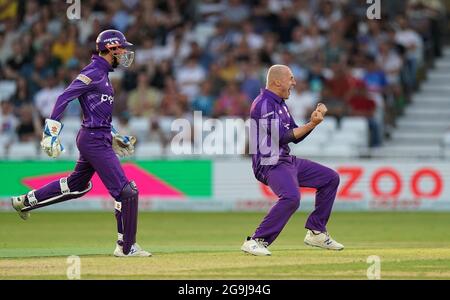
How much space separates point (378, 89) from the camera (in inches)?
982

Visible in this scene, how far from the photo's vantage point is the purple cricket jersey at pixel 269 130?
1330 centimetres

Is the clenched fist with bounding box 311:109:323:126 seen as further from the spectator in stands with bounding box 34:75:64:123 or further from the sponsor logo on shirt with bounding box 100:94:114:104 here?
the spectator in stands with bounding box 34:75:64:123

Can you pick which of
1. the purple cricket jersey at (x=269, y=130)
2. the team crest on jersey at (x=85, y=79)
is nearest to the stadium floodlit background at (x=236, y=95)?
the purple cricket jersey at (x=269, y=130)

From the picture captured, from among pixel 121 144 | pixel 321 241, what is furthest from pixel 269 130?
pixel 121 144

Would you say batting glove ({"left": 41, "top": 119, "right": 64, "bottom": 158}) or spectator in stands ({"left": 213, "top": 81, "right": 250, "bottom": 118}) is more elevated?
batting glove ({"left": 41, "top": 119, "right": 64, "bottom": 158})

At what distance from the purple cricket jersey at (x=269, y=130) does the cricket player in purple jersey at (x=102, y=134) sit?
4.70 ft

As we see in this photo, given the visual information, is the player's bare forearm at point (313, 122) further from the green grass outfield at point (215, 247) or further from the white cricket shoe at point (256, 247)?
the green grass outfield at point (215, 247)

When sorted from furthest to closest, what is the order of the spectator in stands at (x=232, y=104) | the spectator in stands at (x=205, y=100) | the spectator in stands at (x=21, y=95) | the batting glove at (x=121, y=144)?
the spectator in stands at (x=21, y=95), the spectator in stands at (x=205, y=100), the spectator in stands at (x=232, y=104), the batting glove at (x=121, y=144)

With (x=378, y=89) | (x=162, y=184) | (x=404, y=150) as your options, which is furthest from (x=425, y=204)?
(x=162, y=184)

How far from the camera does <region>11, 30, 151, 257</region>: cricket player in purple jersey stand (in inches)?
515

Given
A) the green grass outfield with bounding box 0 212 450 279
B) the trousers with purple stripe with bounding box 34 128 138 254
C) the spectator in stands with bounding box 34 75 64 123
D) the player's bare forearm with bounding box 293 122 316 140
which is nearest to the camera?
the green grass outfield with bounding box 0 212 450 279

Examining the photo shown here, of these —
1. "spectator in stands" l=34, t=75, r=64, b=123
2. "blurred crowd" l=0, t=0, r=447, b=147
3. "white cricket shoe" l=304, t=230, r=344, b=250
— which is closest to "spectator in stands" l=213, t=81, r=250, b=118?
"blurred crowd" l=0, t=0, r=447, b=147

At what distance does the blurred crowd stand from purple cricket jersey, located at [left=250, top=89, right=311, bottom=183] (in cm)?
1037

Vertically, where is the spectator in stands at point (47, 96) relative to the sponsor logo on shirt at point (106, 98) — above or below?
below
